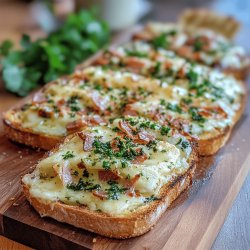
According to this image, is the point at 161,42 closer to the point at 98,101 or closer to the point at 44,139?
the point at 98,101

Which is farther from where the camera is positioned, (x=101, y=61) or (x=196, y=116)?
(x=101, y=61)

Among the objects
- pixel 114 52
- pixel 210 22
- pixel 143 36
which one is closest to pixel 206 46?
pixel 143 36

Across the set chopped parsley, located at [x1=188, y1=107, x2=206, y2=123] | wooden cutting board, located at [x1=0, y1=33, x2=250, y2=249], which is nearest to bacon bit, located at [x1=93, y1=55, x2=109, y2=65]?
chopped parsley, located at [x1=188, y1=107, x2=206, y2=123]

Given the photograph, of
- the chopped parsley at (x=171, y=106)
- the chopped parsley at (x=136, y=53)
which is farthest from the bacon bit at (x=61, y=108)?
the chopped parsley at (x=136, y=53)

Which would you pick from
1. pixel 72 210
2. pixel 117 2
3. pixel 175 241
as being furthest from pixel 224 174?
pixel 117 2

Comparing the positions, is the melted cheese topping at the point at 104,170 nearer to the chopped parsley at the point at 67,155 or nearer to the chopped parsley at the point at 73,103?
the chopped parsley at the point at 67,155

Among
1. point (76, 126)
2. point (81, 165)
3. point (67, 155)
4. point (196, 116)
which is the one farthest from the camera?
point (196, 116)

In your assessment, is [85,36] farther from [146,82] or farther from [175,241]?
[175,241]
